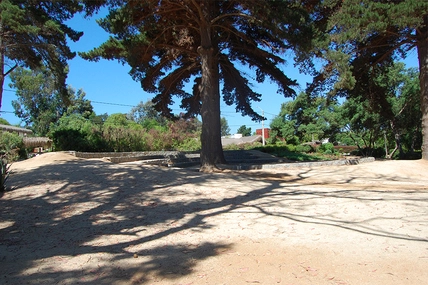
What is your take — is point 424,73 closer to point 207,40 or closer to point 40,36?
point 207,40

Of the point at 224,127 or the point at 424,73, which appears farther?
the point at 224,127

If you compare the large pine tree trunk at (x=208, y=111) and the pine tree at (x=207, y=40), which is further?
the large pine tree trunk at (x=208, y=111)

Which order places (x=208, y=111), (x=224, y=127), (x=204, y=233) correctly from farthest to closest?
(x=224, y=127), (x=208, y=111), (x=204, y=233)

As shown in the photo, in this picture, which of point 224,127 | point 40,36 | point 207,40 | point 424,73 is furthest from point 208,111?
point 224,127

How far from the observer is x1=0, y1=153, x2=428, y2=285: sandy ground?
3111mm

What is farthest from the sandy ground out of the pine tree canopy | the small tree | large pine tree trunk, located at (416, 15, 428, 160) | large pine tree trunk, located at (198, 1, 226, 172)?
the small tree

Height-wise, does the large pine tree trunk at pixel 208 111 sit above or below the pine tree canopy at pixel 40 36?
below

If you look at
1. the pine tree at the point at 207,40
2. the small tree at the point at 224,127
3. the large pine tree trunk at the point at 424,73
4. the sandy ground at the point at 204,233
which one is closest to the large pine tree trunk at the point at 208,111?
the pine tree at the point at 207,40

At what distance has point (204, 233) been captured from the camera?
443 cm

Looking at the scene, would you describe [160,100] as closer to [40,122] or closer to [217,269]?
[217,269]

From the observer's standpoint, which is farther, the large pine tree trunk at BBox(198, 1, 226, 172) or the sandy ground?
the large pine tree trunk at BBox(198, 1, 226, 172)

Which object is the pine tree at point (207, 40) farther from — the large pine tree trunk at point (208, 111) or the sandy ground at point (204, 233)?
the sandy ground at point (204, 233)

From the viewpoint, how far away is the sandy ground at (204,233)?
311 cm

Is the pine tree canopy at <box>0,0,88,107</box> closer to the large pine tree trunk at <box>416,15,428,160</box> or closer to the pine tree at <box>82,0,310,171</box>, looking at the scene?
the pine tree at <box>82,0,310,171</box>
